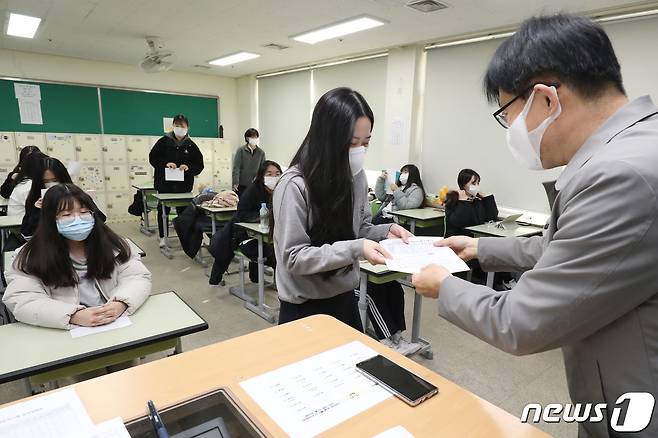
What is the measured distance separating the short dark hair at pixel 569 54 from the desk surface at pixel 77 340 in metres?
1.52

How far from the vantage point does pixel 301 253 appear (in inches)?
52.1

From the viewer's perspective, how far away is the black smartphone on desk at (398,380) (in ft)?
2.84

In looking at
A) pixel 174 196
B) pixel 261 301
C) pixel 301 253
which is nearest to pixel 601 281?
pixel 301 253

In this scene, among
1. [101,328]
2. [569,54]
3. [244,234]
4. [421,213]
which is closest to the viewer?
[569,54]

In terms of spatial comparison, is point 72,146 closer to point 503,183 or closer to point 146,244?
point 146,244

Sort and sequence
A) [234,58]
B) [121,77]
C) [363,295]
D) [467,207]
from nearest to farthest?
[363,295]
[467,207]
[234,58]
[121,77]

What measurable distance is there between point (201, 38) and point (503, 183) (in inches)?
165

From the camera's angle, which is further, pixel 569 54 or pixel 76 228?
pixel 76 228

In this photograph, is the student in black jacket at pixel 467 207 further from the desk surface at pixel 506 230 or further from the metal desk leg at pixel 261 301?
the metal desk leg at pixel 261 301

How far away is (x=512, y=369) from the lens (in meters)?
2.72

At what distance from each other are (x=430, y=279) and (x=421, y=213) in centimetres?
394

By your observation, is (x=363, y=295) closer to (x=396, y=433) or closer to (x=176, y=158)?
(x=396, y=433)

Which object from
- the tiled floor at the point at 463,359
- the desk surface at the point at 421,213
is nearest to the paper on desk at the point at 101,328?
the tiled floor at the point at 463,359

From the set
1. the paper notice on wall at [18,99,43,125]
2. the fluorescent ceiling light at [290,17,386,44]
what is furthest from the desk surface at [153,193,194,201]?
the paper notice on wall at [18,99,43,125]
